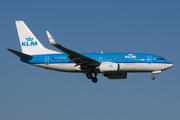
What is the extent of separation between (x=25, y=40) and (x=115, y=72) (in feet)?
56.9

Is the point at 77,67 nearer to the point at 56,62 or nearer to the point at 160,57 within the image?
the point at 56,62

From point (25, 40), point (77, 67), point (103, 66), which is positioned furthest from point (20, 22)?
point (103, 66)

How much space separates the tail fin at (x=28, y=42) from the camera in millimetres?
58153

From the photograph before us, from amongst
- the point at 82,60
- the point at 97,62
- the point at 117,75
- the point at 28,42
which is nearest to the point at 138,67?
the point at 117,75

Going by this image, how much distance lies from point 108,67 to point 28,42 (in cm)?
1573

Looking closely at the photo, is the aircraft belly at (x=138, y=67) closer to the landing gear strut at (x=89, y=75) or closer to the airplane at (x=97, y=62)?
the airplane at (x=97, y=62)

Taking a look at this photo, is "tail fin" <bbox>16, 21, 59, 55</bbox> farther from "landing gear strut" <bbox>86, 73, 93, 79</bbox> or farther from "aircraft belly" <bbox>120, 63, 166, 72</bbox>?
"aircraft belly" <bbox>120, 63, 166, 72</bbox>

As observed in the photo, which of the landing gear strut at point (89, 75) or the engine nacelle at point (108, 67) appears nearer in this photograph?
the engine nacelle at point (108, 67)

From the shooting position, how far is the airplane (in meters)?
53.4

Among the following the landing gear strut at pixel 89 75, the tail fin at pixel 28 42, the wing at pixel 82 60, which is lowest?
the landing gear strut at pixel 89 75

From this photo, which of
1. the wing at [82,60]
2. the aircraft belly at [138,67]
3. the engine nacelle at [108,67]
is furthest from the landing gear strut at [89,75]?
the aircraft belly at [138,67]

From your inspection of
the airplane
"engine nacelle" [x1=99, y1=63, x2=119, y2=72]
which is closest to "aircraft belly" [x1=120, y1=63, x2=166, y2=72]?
the airplane

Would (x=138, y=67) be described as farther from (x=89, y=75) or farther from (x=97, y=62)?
(x=89, y=75)

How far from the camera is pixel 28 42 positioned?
59781 millimetres
